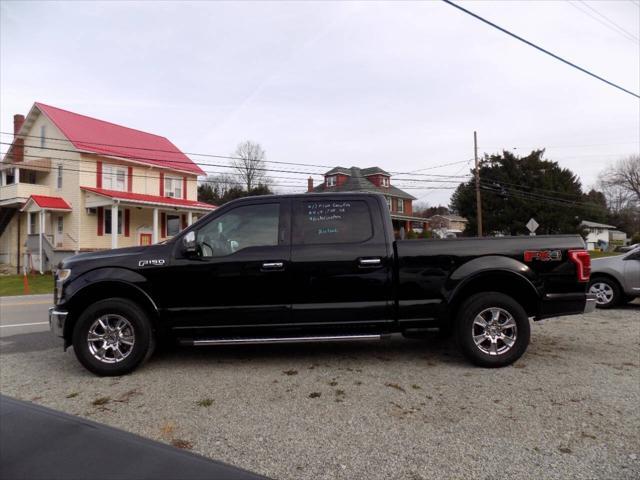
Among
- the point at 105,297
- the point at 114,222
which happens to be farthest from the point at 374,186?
the point at 105,297

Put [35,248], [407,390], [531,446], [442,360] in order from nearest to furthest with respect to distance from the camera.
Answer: [531,446]
[407,390]
[442,360]
[35,248]

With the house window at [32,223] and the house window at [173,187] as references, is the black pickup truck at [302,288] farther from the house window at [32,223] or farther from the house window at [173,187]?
the house window at [32,223]

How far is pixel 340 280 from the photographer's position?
15.4 feet

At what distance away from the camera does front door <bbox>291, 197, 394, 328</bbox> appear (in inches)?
185

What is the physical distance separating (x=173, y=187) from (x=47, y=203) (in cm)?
757

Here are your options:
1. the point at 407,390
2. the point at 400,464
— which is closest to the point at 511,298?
the point at 407,390

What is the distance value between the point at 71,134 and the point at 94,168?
229cm

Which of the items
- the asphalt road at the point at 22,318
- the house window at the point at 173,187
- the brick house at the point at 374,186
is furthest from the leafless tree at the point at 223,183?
the asphalt road at the point at 22,318

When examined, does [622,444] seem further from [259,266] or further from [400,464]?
[259,266]

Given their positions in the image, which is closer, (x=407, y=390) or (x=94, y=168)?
(x=407, y=390)

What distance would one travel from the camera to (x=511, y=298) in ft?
15.8

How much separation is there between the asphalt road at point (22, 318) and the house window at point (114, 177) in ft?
49.1

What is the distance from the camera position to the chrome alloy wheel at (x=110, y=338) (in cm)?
457

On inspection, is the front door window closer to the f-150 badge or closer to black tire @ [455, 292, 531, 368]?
the f-150 badge
